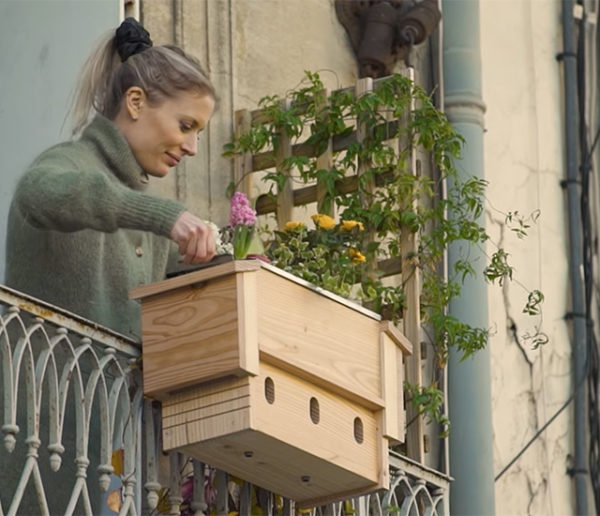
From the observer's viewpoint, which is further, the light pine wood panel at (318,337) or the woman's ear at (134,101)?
the woman's ear at (134,101)

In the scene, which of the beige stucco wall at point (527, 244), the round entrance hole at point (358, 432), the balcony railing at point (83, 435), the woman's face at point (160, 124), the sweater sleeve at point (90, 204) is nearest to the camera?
the balcony railing at point (83, 435)

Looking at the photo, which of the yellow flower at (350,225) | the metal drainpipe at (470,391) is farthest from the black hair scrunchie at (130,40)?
the metal drainpipe at (470,391)

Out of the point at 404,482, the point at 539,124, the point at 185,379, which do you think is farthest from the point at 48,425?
the point at 539,124

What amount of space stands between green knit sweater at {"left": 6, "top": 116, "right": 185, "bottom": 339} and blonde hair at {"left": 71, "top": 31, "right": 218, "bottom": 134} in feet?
0.46

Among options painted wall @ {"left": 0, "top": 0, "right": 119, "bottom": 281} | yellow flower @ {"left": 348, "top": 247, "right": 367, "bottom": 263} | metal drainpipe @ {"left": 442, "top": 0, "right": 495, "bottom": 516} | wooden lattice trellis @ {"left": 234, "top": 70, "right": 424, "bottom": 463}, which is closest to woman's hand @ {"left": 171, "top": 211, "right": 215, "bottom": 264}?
painted wall @ {"left": 0, "top": 0, "right": 119, "bottom": 281}

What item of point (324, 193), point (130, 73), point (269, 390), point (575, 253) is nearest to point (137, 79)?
point (130, 73)

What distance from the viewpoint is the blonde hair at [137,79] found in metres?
6.26

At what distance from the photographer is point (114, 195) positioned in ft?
19.0

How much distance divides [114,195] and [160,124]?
1.65ft

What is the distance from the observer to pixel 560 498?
9750 mm

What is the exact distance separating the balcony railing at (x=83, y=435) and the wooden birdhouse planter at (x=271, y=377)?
9 cm

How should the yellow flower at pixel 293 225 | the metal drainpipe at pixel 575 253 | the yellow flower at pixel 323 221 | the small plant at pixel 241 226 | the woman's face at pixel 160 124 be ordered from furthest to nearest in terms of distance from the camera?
1. the metal drainpipe at pixel 575 253
2. the yellow flower at pixel 323 221
3. the yellow flower at pixel 293 225
4. the woman's face at pixel 160 124
5. the small plant at pixel 241 226

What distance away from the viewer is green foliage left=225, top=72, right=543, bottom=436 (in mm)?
8094

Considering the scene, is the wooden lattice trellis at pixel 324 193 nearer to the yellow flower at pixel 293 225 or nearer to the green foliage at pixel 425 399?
the green foliage at pixel 425 399
